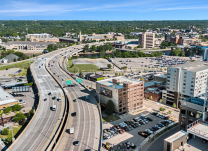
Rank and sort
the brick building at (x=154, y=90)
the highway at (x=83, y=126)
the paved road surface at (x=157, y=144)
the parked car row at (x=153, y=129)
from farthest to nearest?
the brick building at (x=154, y=90), the parked car row at (x=153, y=129), the paved road surface at (x=157, y=144), the highway at (x=83, y=126)

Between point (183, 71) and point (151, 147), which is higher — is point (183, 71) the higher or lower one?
the higher one

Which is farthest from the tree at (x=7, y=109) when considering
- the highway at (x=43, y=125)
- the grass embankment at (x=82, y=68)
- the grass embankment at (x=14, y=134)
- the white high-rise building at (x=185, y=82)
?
the grass embankment at (x=82, y=68)

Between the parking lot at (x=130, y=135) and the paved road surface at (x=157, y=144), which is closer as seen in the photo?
the paved road surface at (x=157, y=144)

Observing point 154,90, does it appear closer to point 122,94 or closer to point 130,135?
point 122,94

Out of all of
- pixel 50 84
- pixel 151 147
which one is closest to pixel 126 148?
pixel 151 147

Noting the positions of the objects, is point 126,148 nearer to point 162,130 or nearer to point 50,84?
point 162,130

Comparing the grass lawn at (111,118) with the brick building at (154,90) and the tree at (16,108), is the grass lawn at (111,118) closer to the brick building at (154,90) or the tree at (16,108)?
the brick building at (154,90)

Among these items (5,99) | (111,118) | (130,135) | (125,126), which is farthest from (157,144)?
(5,99)
